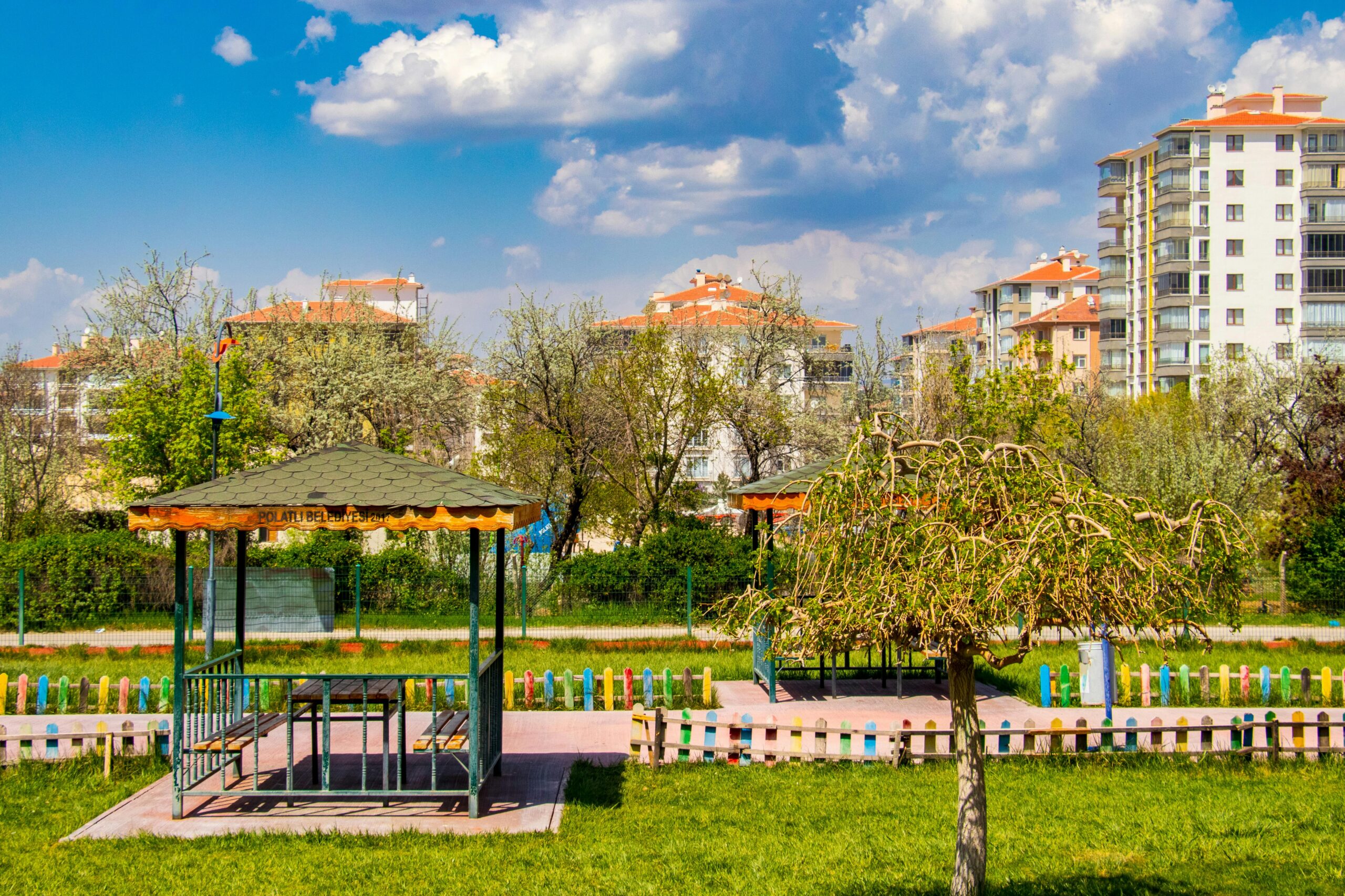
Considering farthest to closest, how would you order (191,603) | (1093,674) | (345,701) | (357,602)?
(357,602) < (191,603) < (1093,674) < (345,701)

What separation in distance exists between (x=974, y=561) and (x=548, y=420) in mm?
25503

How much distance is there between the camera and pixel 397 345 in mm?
37406

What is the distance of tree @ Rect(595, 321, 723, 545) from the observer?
29906mm

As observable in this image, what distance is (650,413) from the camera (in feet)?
98.9

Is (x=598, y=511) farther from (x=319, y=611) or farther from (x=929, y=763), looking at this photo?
(x=929, y=763)

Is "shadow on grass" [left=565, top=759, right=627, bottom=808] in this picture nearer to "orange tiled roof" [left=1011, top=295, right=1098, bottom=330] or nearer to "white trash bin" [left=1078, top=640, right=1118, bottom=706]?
"white trash bin" [left=1078, top=640, right=1118, bottom=706]

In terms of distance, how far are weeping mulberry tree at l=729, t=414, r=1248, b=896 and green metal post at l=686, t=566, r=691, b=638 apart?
13776mm

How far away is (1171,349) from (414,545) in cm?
6058

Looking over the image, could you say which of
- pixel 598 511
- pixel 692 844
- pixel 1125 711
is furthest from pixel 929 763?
pixel 598 511

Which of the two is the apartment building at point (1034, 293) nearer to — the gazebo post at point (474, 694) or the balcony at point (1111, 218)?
the balcony at point (1111, 218)

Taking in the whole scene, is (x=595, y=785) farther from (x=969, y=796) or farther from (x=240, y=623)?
(x=969, y=796)

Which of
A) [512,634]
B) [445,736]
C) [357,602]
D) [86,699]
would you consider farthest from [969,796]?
[357,602]

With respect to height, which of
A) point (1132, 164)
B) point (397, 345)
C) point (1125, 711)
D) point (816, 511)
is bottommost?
point (1125, 711)

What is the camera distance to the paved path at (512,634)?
1973 centimetres
